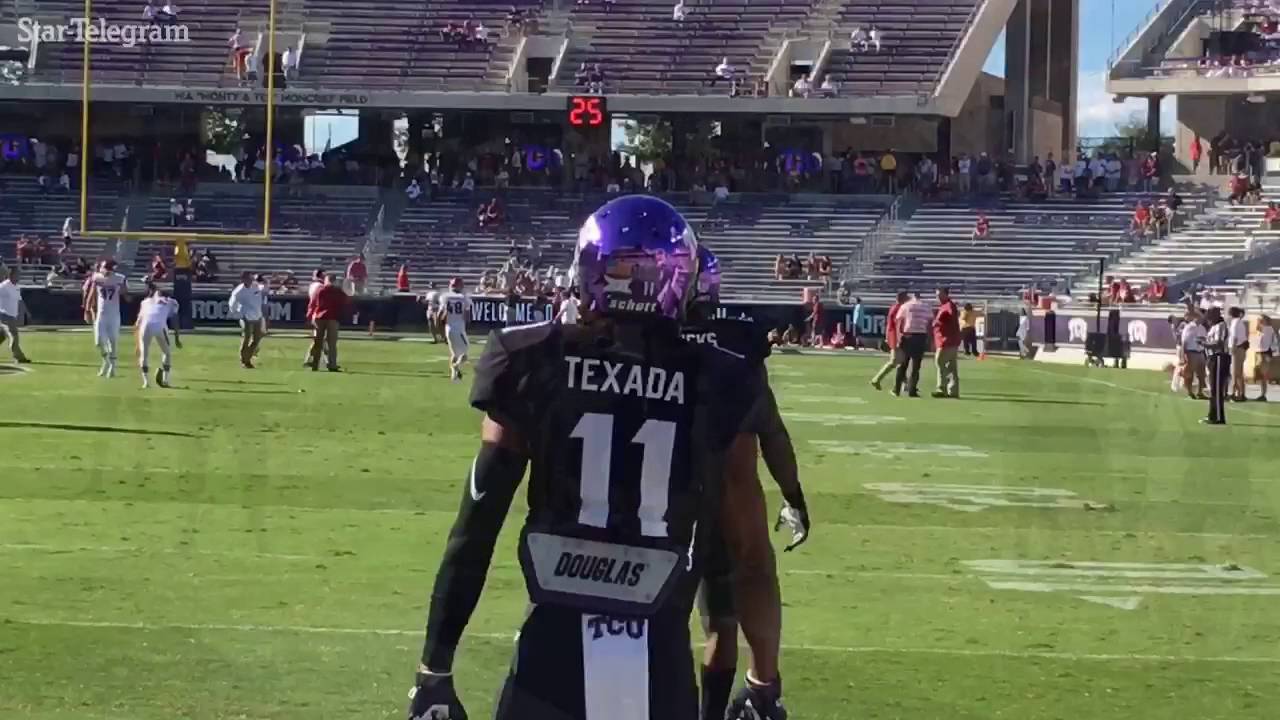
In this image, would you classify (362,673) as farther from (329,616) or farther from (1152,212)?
(1152,212)

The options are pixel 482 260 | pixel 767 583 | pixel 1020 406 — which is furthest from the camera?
pixel 482 260

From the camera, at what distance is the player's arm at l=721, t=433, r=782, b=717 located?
13.9ft

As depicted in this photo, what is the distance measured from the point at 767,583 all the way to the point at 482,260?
4186cm

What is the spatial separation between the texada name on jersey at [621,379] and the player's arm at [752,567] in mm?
265

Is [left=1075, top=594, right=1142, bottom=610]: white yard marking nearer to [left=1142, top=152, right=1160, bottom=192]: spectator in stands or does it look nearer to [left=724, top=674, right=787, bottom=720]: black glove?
[left=724, top=674, right=787, bottom=720]: black glove

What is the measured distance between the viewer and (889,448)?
18.7 meters

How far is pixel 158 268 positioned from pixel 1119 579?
34.3 m

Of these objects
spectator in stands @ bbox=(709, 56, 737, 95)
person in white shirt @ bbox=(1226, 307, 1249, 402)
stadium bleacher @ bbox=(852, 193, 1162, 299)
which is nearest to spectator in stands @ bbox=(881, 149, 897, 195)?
stadium bleacher @ bbox=(852, 193, 1162, 299)

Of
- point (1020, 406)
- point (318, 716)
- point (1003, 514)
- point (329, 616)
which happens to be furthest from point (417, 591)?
point (1020, 406)

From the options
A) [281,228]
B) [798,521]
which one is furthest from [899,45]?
[798,521]

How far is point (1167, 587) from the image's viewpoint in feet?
35.0

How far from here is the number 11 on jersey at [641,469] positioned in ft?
12.6

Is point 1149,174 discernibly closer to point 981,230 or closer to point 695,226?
point 981,230

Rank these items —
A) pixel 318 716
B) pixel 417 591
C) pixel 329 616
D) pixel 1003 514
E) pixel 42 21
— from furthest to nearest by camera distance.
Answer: pixel 42 21, pixel 1003 514, pixel 417 591, pixel 329 616, pixel 318 716
